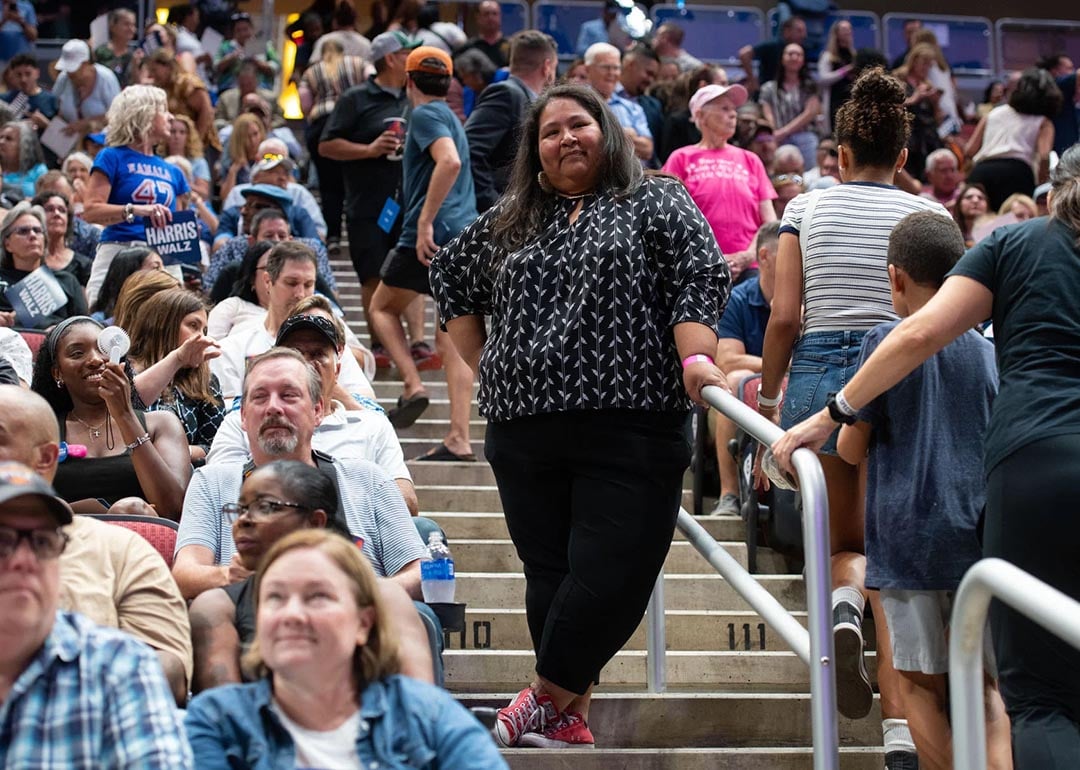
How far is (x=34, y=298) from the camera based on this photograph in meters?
7.19

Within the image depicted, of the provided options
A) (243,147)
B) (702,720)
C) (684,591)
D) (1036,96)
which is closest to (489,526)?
(684,591)

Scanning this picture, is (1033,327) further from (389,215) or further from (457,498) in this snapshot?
(389,215)

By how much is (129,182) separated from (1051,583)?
19.4 feet

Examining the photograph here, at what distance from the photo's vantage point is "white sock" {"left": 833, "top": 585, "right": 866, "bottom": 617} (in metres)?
4.18

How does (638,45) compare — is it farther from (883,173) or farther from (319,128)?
(883,173)

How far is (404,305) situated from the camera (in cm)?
735

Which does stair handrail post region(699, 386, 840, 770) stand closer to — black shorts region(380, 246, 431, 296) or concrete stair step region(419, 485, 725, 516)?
concrete stair step region(419, 485, 725, 516)

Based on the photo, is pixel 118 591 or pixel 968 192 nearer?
pixel 118 591

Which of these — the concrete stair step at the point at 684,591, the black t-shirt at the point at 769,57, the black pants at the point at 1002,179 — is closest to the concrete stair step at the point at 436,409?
the concrete stair step at the point at 684,591

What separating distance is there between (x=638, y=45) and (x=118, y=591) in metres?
9.71

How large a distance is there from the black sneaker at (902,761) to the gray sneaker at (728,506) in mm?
2455

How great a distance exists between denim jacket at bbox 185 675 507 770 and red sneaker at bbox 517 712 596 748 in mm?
1232

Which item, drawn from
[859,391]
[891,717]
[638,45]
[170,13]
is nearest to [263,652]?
[859,391]

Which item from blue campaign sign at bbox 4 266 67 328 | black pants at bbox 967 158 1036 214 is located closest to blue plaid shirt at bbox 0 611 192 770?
blue campaign sign at bbox 4 266 67 328
